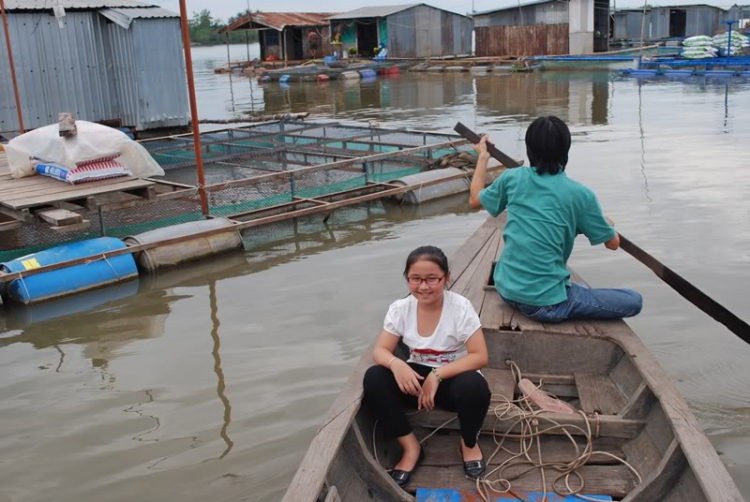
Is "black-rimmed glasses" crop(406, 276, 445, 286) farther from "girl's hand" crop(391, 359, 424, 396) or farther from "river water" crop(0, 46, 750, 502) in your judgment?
"river water" crop(0, 46, 750, 502)

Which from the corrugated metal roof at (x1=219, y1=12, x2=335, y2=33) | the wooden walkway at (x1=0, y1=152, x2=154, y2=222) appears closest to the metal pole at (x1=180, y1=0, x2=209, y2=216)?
the wooden walkway at (x1=0, y1=152, x2=154, y2=222)

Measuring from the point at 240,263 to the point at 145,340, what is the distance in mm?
2003

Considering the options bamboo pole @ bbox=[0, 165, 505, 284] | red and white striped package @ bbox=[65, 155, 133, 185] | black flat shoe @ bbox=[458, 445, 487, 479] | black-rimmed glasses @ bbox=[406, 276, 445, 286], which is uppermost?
red and white striped package @ bbox=[65, 155, 133, 185]

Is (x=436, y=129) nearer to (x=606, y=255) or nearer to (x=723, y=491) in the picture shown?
(x=606, y=255)

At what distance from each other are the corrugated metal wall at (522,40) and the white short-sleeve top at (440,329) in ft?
117

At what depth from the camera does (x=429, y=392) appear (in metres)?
3.40

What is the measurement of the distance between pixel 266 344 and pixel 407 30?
35.6 m

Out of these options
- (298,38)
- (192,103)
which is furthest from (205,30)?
(192,103)

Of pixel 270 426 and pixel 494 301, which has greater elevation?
pixel 494 301

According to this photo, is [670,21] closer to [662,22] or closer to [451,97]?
[662,22]

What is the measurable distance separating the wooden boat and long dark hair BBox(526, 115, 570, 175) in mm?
919

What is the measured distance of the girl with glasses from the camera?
3.36m

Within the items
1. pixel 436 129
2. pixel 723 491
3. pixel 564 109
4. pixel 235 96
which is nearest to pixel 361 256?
pixel 723 491

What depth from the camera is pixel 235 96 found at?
96.5ft
